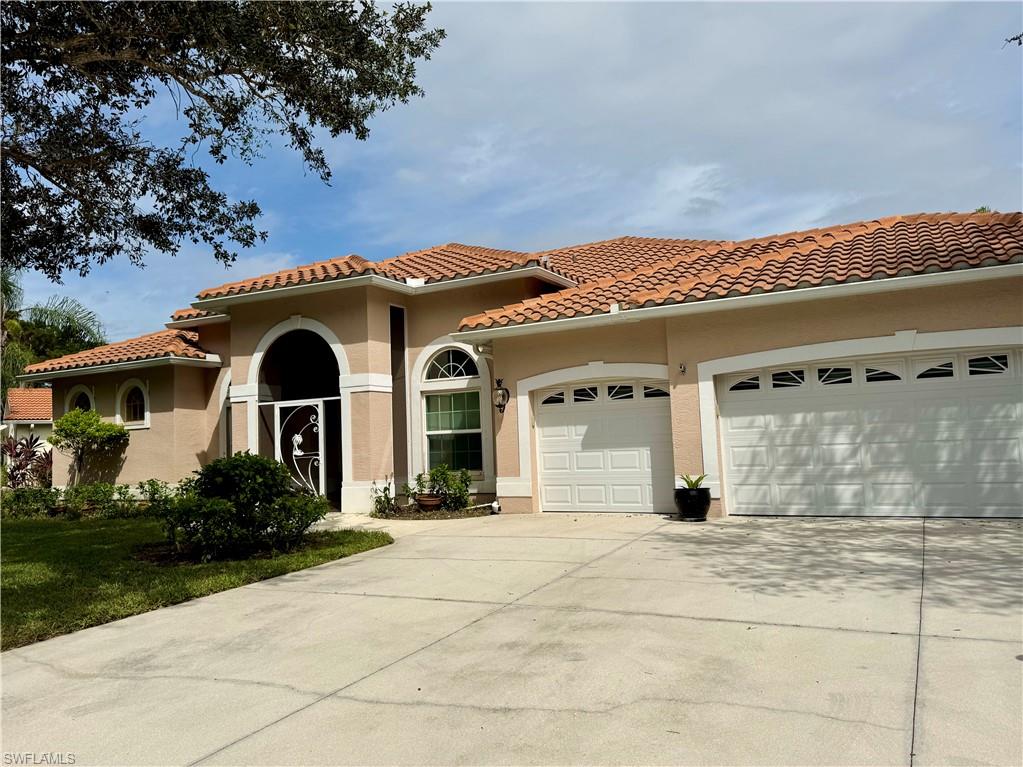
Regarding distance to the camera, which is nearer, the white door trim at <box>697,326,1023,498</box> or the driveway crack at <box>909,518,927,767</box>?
the driveway crack at <box>909,518,927,767</box>

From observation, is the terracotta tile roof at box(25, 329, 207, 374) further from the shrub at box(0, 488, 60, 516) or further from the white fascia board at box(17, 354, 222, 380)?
the shrub at box(0, 488, 60, 516)

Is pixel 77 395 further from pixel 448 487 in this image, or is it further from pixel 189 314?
pixel 448 487

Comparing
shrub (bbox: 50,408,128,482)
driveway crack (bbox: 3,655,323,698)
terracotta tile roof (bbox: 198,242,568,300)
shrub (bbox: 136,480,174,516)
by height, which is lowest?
driveway crack (bbox: 3,655,323,698)

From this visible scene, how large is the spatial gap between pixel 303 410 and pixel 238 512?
23.9 ft

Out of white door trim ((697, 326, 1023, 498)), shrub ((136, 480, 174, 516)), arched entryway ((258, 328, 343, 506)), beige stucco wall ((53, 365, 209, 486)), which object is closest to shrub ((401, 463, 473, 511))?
arched entryway ((258, 328, 343, 506))

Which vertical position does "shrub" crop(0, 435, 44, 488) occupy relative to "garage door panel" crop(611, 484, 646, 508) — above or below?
above

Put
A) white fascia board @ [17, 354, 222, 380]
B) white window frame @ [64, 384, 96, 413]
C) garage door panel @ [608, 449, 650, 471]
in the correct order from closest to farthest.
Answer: garage door panel @ [608, 449, 650, 471]
white fascia board @ [17, 354, 222, 380]
white window frame @ [64, 384, 96, 413]

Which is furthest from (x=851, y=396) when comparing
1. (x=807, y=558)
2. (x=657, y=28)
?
(x=657, y=28)

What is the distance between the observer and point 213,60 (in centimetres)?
833

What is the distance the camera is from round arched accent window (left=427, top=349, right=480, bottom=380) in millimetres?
→ 15616

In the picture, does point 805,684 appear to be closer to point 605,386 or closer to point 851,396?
point 851,396

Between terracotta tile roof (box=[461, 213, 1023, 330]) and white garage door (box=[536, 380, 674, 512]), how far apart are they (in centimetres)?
159

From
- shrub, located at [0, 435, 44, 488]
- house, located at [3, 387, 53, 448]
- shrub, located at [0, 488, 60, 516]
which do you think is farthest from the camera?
house, located at [3, 387, 53, 448]

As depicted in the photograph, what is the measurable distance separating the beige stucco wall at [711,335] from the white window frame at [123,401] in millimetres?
10177
